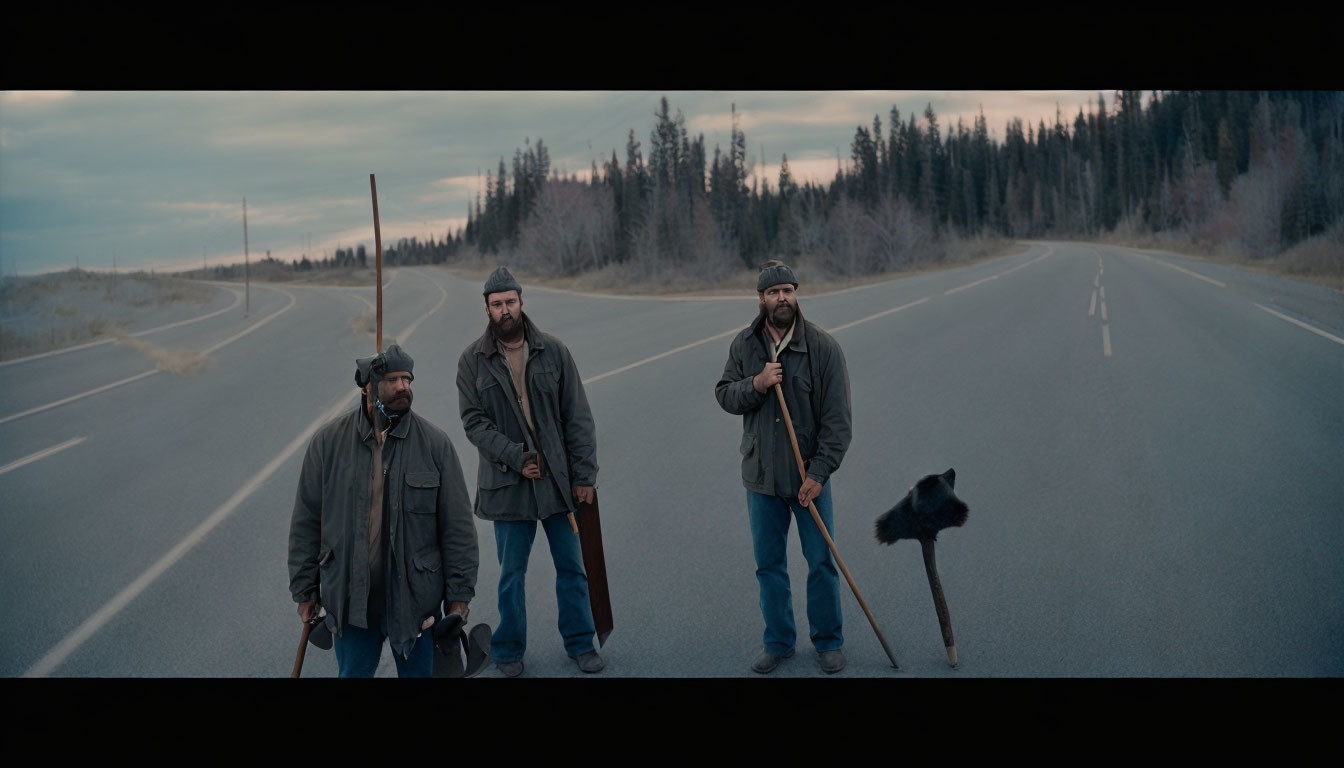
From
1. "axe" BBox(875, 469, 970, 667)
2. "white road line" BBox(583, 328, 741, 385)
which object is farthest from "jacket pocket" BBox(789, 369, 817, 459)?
"white road line" BBox(583, 328, 741, 385)

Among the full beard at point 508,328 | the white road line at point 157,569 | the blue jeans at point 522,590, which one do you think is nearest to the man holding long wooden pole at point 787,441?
the blue jeans at point 522,590

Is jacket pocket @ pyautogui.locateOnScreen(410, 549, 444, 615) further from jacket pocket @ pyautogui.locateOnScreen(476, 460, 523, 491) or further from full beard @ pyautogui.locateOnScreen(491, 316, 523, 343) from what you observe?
full beard @ pyautogui.locateOnScreen(491, 316, 523, 343)

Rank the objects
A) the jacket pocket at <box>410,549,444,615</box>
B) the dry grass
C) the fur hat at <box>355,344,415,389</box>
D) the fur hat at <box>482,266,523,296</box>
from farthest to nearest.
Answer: the dry grass < the fur hat at <box>482,266,523,296</box> < the jacket pocket at <box>410,549,444,615</box> < the fur hat at <box>355,344,415,389</box>

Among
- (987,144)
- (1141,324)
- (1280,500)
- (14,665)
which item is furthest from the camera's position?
(1141,324)

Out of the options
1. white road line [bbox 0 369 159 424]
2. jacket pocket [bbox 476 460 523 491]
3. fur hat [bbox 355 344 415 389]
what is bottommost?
jacket pocket [bbox 476 460 523 491]

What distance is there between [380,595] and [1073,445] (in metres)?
5.92

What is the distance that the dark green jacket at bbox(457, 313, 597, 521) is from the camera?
461cm

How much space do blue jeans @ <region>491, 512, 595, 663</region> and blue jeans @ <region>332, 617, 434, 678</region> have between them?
682 millimetres

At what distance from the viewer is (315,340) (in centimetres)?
891

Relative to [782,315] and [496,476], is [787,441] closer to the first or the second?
[782,315]
